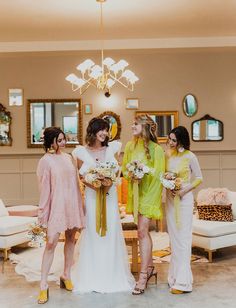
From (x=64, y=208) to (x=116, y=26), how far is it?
4.77 m

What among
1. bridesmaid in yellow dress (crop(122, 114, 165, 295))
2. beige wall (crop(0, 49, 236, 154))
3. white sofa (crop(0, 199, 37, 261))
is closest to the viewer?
bridesmaid in yellow dress (crop(122, 114, 165, 295))

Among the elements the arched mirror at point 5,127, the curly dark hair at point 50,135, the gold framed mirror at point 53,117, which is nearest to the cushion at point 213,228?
the curly dark hair at point 50,135

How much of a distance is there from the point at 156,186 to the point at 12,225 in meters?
2.19

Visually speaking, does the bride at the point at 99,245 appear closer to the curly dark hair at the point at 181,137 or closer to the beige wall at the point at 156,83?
the curly dark hair at the point at 181,137

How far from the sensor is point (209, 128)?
9312 mm

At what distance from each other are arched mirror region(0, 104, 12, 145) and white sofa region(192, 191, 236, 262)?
550 centimetres

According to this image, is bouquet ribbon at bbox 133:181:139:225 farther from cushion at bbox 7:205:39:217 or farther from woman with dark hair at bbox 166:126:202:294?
cushion at bbox 7:205:39:217

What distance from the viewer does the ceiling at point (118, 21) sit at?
6.35m

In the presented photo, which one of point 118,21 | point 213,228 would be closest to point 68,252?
point 213,228

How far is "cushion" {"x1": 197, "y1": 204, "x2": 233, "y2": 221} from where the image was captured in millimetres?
5074

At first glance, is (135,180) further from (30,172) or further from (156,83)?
(30,172)

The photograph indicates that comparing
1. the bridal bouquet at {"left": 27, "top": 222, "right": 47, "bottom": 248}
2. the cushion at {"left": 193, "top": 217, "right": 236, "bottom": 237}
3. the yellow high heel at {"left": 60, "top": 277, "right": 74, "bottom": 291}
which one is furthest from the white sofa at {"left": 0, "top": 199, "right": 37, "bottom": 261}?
the cushion at {"left": 193, "top": 217, "right": 236, "bottom": 237}

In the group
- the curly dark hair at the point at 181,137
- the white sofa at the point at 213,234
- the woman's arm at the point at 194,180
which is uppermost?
the curly dark hair at the point at 181,137

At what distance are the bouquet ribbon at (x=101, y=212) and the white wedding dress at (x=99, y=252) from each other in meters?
0.06
